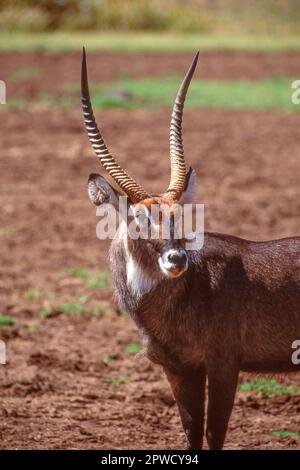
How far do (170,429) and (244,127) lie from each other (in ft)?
38.6

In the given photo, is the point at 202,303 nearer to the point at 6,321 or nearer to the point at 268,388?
the point at 268,388

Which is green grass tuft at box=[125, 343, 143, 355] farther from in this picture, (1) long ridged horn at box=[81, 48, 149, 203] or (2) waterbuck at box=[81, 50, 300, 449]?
(1) long ridged horn at box=[81, 48, 149, 203]

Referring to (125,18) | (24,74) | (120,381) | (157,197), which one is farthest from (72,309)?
(125,18)

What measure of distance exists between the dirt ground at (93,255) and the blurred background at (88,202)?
18mm

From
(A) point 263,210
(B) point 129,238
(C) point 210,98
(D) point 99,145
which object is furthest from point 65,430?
(C) point 210,98

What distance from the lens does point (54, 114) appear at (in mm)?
18906

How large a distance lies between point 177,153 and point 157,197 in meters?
0.40

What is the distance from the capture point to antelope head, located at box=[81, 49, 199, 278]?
5461 mm

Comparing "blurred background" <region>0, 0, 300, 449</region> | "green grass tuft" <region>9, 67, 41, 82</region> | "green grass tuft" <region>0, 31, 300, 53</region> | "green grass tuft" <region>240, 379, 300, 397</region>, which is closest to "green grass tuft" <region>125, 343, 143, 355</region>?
"blurred background" <region>0, 0, 300, 449</region>

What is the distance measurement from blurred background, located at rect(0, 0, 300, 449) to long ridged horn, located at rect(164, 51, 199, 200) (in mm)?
990

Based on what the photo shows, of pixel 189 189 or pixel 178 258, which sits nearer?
pixel 178 258

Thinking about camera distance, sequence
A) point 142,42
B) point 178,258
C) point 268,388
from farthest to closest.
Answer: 1. point 142,42
2. point 268,388
3. point 178,258

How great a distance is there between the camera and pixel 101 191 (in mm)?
5805
